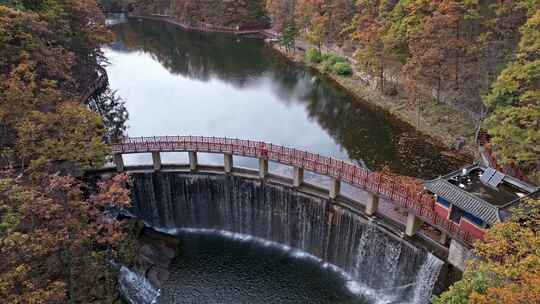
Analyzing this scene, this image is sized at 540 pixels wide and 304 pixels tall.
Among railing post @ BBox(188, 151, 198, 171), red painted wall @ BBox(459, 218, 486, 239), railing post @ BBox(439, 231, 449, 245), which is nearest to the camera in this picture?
red painted wall @ BBox(459, 218, 486, 239)

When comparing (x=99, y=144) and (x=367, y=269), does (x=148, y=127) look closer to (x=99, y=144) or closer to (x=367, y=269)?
(x=99, y=144)

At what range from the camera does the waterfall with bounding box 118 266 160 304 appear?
28.4m

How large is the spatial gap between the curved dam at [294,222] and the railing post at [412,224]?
0.94 metres

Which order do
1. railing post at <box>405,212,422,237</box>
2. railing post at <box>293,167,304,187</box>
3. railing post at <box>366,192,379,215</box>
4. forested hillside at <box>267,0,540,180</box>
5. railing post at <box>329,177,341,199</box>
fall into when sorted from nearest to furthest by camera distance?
railing post at <box>405,212,422,237</box> → railing post at <box>366,192,379,215</box> → railing post at <box>329,177,341,199</box> → forested hillside at <box>267,0,540,180</box> → railing post at <box>293,167,304,187</box>

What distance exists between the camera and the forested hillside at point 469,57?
31406 mm

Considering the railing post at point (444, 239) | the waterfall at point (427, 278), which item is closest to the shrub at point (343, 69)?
the railing post at point (444, 239)

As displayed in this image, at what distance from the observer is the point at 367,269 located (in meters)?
30.2

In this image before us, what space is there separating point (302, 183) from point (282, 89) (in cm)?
3777

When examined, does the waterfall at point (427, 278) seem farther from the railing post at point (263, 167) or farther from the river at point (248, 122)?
the railing post at point (263, 167)

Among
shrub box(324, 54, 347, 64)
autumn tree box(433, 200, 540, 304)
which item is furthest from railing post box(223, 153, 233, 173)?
shrub box(324, 54, 347, 64)

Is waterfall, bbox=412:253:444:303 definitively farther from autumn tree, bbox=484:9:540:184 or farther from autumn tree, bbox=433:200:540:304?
autumn tree, bbox=484:9:540:184

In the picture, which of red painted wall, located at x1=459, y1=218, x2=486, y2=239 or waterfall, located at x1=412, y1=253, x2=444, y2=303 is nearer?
red painted wall, located at x1=459, y1=218, x2=486, y2=239

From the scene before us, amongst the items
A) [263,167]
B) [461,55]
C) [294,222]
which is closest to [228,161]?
[263,167]

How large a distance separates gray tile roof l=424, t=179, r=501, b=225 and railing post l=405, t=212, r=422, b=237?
8.42ft
